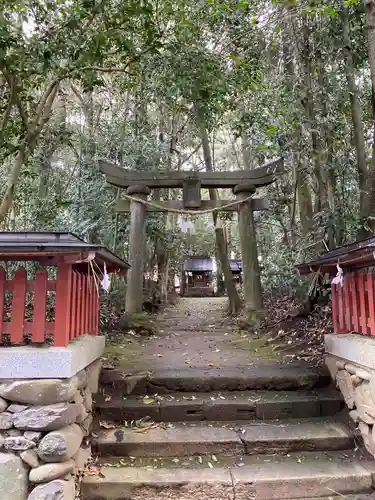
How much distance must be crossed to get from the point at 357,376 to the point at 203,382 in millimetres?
1531

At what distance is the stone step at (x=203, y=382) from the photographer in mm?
3766

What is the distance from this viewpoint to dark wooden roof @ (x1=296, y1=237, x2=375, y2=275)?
2.77 metres

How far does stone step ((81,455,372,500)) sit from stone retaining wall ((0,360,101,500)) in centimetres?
30

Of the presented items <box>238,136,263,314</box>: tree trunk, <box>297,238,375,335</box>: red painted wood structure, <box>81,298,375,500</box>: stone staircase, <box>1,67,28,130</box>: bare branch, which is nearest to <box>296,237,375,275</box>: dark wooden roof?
<box>297,238,375,335</box>: red painted wood structure

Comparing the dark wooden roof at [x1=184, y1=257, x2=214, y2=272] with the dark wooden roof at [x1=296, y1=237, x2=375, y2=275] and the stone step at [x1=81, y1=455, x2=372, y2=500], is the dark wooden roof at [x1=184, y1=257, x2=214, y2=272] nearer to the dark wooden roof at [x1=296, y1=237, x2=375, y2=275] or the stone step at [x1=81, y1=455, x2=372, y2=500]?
the dark wooden roof at [x1=296, y1=237, x2=375, y2=275]

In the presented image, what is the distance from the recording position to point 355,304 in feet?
11.5

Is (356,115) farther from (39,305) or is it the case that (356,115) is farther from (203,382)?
(39,305)

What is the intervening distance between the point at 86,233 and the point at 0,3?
15.4 feet

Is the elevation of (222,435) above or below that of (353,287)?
below

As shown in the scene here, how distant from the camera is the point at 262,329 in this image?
6.34 meters

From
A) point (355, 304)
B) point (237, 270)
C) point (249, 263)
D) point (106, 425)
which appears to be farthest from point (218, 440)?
point (237, 270)

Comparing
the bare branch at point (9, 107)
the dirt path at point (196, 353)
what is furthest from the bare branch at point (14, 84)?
the dirt path at point (196, 353)

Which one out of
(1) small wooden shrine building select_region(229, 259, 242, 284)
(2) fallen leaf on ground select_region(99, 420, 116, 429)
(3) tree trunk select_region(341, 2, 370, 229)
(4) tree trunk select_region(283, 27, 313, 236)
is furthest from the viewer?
(1) small wooden shrine building select_region(229, 259, 242, 284)

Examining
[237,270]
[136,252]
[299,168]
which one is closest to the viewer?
[299,168]
